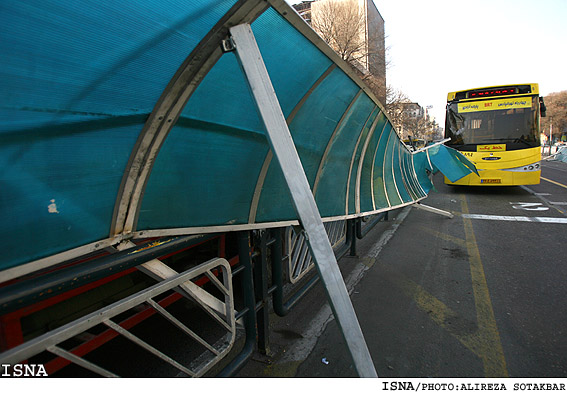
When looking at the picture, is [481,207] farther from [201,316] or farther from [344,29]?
[344,29]

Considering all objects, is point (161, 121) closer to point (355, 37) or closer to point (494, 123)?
point (494, 123)

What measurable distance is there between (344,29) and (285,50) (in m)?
24.5

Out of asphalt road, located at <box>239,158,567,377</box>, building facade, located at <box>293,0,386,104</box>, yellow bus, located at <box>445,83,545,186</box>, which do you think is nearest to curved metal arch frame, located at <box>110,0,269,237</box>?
asphalt road, located at <box>239,158,567,377</box>

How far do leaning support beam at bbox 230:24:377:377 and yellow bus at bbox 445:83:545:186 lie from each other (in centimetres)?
1138

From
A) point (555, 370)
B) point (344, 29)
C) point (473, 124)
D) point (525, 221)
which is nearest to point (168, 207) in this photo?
point (555, 370)

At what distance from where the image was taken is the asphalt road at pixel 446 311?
2.64 metres

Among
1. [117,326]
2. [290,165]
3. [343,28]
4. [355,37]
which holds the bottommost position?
[117,326]

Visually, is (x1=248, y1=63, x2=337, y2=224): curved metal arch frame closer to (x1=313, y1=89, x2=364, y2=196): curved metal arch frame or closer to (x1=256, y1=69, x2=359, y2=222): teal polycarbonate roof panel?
(x1=256, y1=69, x2=359, y2=222): teal polycarbonate roof panel

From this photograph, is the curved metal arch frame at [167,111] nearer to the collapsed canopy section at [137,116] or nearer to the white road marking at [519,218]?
the collapsed canopy section at [137,116]

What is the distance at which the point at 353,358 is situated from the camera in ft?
4.90

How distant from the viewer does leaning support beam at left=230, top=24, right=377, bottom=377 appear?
1401 mm

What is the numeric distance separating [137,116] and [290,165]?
76cm

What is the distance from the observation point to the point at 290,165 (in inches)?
56.2

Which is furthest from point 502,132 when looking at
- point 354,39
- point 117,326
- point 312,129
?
point 354,39
